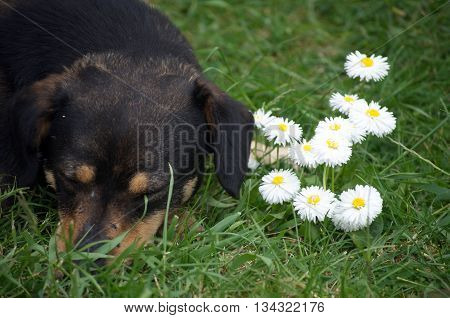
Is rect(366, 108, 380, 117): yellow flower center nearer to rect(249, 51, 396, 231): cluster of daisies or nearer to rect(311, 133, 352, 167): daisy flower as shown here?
rect(249, 51, 396, 231): cluster of daisies

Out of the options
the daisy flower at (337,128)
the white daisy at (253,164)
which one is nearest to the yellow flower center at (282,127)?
the daisy flower at (337,128)

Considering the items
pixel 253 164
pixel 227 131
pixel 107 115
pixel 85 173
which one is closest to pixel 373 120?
pixel 253 164

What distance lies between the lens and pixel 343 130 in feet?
12.9

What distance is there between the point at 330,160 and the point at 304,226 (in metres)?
0.41

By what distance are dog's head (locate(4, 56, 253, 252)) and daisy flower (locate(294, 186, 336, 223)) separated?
367 mm

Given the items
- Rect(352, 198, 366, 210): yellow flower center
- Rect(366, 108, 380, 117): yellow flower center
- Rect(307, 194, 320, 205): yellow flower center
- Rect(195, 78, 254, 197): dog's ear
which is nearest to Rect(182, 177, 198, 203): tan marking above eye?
Rect(195, 78, 254, 197): dog's ear

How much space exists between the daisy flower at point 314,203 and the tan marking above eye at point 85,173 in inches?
46.3

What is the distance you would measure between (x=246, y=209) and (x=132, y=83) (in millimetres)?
1053

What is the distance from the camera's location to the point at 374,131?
3973 mm

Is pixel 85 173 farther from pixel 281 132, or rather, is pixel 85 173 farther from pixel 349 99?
pixel 349 99

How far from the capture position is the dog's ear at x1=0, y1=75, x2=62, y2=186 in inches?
138
